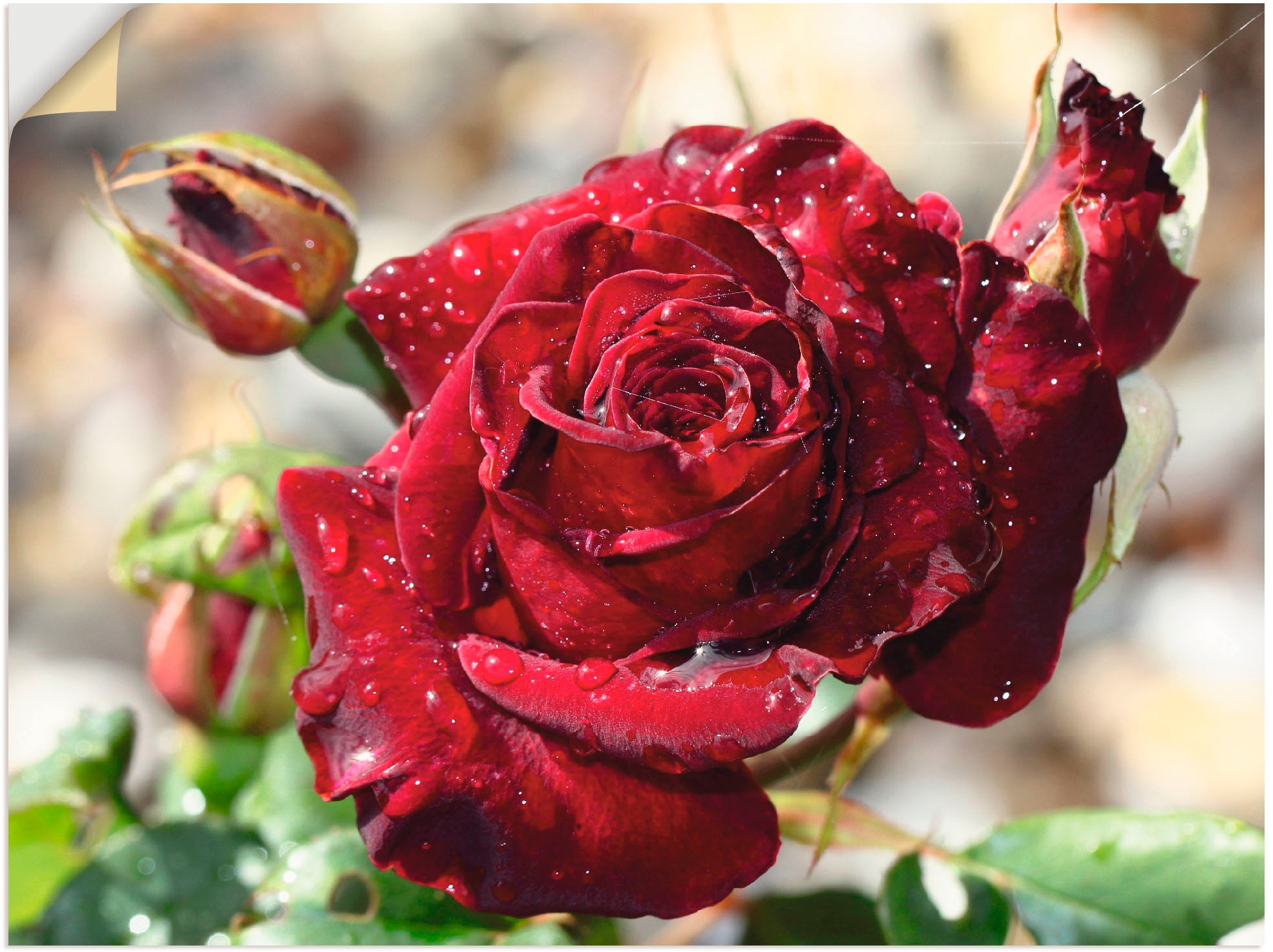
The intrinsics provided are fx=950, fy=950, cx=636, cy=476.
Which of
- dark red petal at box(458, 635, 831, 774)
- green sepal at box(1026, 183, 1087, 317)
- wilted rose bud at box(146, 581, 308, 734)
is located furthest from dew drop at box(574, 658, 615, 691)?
wilted rose bud at box(146, 581, 308, 734)

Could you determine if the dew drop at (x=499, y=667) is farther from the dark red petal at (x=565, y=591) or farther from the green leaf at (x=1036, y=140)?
the green leaf at (x=1036, y=140)

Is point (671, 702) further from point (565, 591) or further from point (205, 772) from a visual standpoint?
point (205, 772)

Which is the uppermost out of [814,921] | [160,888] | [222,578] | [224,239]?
[224,239]

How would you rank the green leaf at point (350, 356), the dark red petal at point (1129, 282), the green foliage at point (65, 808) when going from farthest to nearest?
the green foliage at point (65, 808)
the green leaf at point (350, 356)
the dark red petal at point (1129, 282)

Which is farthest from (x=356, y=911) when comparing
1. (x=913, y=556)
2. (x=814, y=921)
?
(x=913, y=556)

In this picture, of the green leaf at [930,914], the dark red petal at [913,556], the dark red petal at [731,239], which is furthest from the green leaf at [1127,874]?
the dark red petal at [731,239]

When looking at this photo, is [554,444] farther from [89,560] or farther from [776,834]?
[89,560]
